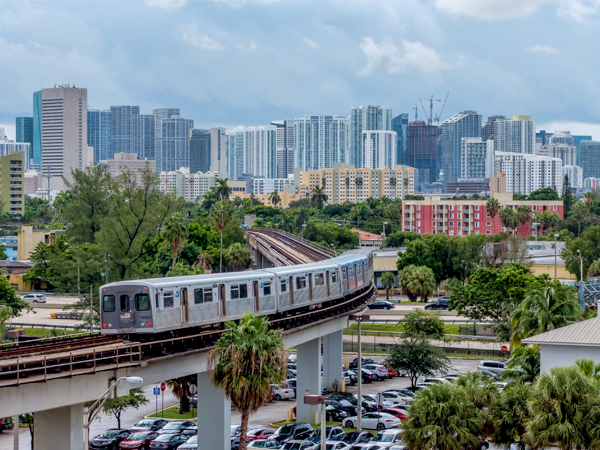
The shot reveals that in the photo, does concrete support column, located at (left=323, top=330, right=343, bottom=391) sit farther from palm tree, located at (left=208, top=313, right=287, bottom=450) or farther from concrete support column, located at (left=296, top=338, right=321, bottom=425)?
palm tree, located at (left=208, top=313, right=287, bottom=450)

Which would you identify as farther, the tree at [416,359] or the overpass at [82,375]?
the tree at [416,359]

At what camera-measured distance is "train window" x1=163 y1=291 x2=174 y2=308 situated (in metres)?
40.7

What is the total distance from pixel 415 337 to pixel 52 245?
59445 mm

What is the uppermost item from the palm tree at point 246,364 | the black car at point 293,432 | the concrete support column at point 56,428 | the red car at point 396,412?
the palm tree at point 246,364

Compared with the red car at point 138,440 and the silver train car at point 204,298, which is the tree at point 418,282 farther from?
the red car at point 138,440

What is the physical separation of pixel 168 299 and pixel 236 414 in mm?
19424

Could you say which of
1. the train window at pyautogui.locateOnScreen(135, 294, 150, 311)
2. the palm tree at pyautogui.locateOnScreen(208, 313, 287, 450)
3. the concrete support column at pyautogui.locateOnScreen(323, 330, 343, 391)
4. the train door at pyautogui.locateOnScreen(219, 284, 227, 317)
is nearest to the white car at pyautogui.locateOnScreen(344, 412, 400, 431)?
the concrete support column at pyautogui.locateOnScreen(323, 330, 343, 391)

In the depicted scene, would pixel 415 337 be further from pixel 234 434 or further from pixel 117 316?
pixel 117 316

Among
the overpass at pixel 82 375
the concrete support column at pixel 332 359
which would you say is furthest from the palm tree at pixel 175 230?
→ the overpass at pixel 82 375

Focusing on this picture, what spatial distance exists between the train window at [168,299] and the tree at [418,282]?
70.8m

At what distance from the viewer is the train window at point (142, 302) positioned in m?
39.9

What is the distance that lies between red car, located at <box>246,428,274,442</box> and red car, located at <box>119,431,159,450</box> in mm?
4917

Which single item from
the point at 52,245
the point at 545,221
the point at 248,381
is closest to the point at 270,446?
the point at 248,381

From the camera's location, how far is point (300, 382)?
56.2m
